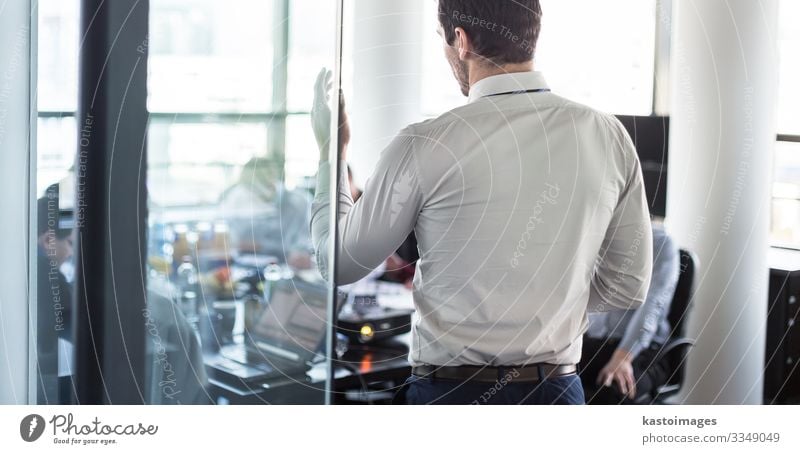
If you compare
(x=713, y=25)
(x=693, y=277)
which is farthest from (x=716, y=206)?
(x=713, y=25)

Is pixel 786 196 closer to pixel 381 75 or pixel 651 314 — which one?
pixel 651 314

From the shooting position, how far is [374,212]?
1073 mm

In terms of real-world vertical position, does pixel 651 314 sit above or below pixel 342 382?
above

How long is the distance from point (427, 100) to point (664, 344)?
670 mm

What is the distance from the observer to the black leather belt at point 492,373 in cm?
114

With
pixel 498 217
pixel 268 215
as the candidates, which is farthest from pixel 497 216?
pixel 268 215

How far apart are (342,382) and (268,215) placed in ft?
2.26

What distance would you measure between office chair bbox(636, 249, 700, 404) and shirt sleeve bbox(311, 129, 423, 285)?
671mm

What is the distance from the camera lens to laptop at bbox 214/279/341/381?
1132 mm

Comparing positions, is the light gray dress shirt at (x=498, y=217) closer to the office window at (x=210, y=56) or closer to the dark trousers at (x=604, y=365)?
the office window at (x=210, y=56)

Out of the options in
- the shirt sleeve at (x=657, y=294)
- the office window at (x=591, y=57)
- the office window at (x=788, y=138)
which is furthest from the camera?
the shirt sleeve at (x=657, y=294)

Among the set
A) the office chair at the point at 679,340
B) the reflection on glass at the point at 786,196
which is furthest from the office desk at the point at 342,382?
the reflection on glass at the point at 786,196

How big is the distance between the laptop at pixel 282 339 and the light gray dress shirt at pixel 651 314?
485mm

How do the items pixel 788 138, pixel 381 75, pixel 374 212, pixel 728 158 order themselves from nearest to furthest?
1. pixel 374 212
2. pixel 381 75
3. pixel 788 138
4. pixel 728 158
